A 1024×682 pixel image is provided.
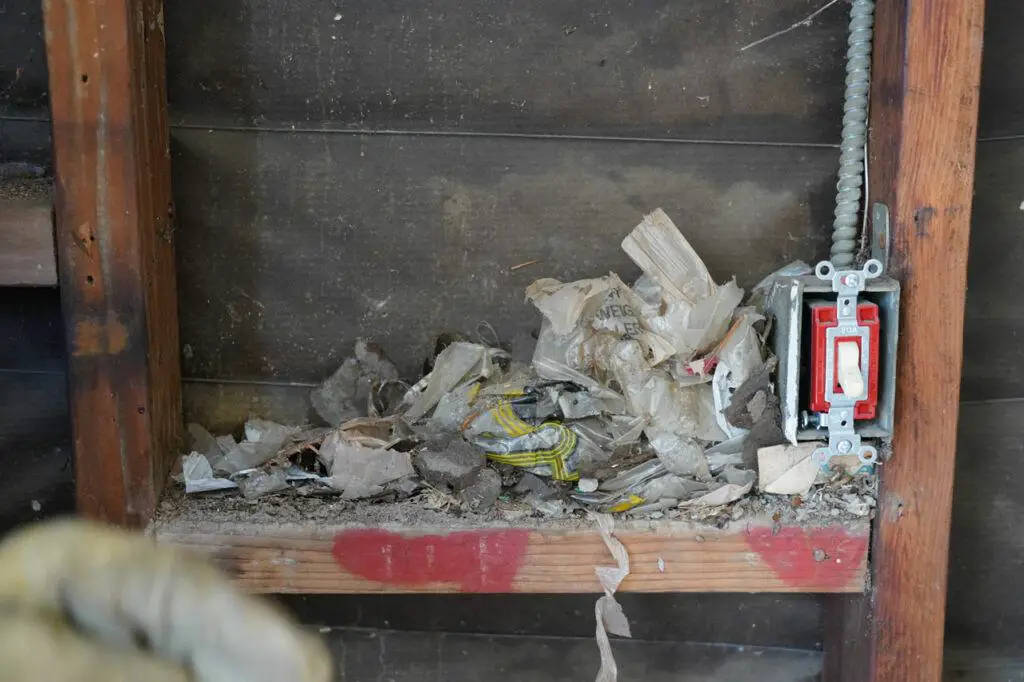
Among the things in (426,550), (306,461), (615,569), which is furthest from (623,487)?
(306,461)

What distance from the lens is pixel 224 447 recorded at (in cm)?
109

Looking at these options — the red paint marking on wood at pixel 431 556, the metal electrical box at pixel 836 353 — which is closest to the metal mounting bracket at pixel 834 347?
the metal electrical box at pixel 836 353

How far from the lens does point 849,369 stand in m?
0.93

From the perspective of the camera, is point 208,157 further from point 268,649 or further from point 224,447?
point 268,649

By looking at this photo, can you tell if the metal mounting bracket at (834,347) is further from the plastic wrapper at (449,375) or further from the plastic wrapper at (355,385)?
the plastic wrapper at (355,385)

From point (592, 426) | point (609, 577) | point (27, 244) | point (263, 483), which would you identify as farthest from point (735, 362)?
point (27, 244)

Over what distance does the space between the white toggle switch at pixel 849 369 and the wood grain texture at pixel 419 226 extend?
8.2 inches

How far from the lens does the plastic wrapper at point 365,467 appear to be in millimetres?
986

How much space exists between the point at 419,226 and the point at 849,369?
0.57 metres

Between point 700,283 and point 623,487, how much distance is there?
Answer: 0.92 feet

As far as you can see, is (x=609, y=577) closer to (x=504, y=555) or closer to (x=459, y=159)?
(x=504, y=555)

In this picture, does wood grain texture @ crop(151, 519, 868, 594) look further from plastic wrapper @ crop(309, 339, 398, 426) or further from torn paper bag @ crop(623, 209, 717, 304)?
torn paper bag @ crop(623, 209, 717, 304)

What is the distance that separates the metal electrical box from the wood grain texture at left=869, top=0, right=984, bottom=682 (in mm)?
27

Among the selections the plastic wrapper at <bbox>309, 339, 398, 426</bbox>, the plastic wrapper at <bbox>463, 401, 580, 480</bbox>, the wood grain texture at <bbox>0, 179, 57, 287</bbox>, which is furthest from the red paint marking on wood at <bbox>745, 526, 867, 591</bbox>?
the wood grain texture at <bbox>0, 179, 57, 287</bbox>
